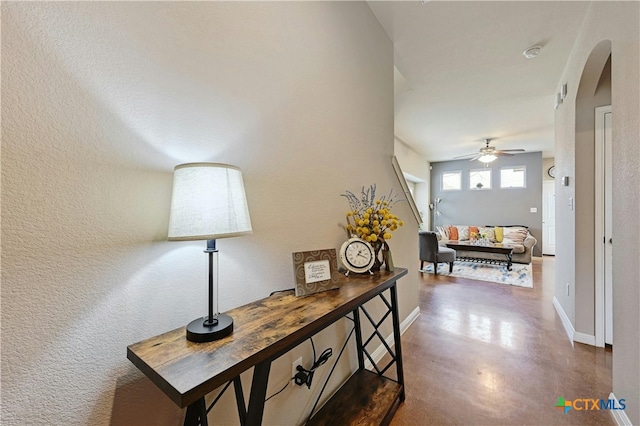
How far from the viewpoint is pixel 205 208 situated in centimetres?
71

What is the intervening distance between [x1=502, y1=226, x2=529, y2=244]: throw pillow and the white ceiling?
87.3 inches

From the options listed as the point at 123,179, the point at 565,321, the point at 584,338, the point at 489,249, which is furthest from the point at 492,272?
the point at 123,179

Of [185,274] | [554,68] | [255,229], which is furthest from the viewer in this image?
[554,68]

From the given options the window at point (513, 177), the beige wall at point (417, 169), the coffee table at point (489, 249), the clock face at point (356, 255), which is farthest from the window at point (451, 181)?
the clock face at point (356, 255)

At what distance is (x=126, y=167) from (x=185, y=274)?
38cm

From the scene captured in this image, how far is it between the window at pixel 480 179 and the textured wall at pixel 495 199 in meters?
0.09

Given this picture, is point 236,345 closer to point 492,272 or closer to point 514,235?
point 492,272

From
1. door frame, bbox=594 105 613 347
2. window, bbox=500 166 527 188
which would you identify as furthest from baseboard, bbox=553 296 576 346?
window, bbox=500 166 527 188

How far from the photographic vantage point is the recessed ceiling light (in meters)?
2.42

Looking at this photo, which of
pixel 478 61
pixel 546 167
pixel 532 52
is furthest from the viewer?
pixel 546 167

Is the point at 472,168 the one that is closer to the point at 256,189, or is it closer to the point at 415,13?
the point at 415,13

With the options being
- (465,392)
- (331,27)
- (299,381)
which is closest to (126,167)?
(299,381)

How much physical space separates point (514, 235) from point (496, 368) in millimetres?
5089

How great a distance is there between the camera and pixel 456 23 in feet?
6.99
